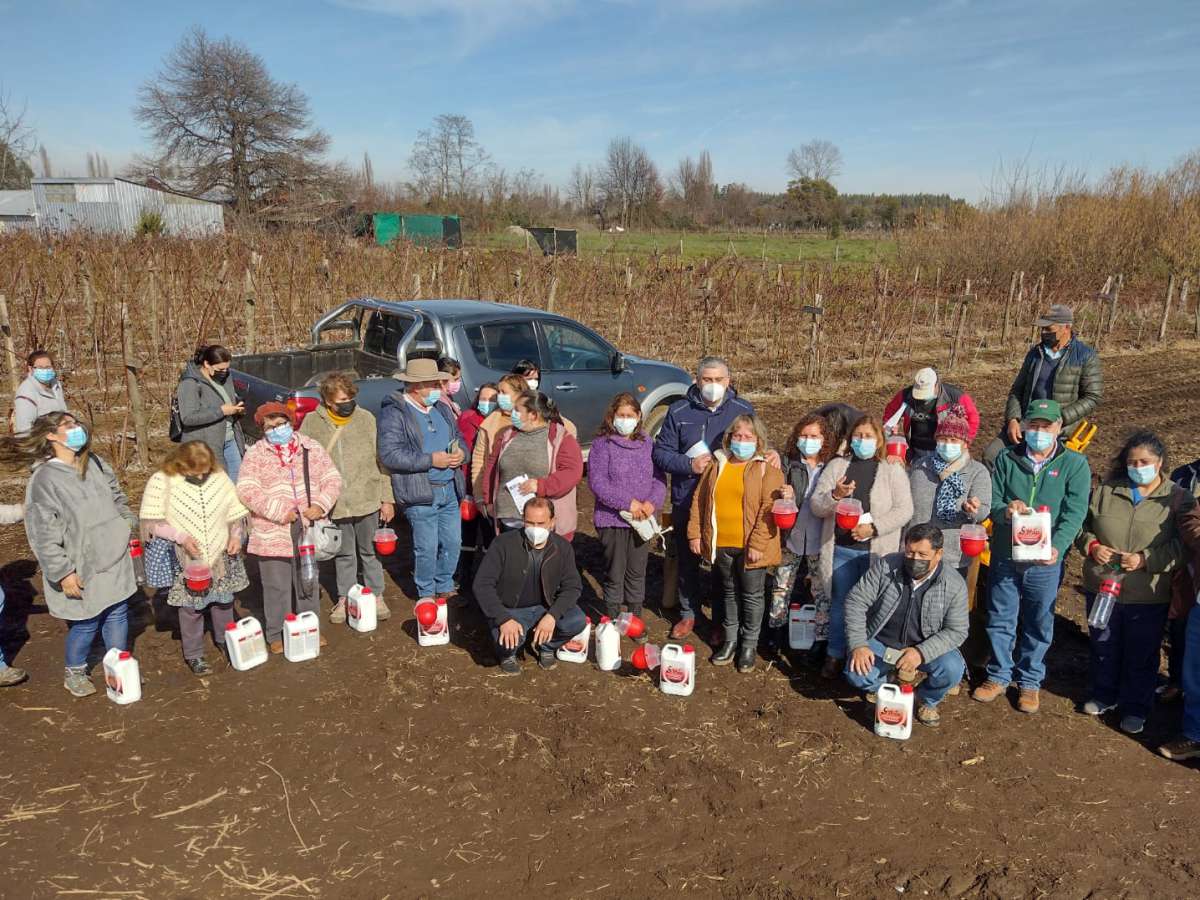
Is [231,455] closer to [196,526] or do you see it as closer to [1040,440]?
[196,526]

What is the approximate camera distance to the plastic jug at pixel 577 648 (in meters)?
5.03

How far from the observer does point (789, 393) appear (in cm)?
1374

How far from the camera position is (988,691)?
15.6 feet

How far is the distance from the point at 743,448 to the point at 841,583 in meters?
0.98

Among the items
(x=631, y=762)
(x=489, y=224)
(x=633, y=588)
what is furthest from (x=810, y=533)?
(x=489, y=224)

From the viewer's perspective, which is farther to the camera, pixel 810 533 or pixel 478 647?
pixel 478 647

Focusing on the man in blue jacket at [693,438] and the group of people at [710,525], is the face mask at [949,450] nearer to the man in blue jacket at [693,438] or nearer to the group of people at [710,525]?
the group of people at [710,525]

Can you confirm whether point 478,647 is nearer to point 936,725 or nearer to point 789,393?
point 936,725

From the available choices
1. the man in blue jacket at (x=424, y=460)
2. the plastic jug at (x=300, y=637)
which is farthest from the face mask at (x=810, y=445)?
the plastic jug at (x=300, y=637)

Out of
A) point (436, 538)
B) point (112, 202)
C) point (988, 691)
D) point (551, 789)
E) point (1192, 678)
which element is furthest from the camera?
point (112, 202)

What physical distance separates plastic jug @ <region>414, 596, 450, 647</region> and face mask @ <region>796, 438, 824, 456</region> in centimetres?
240

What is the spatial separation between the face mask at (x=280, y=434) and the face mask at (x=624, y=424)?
1.90 meters

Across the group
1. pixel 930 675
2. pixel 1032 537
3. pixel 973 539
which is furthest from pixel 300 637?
pixel 1032 537

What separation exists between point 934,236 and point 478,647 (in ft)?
85.3
